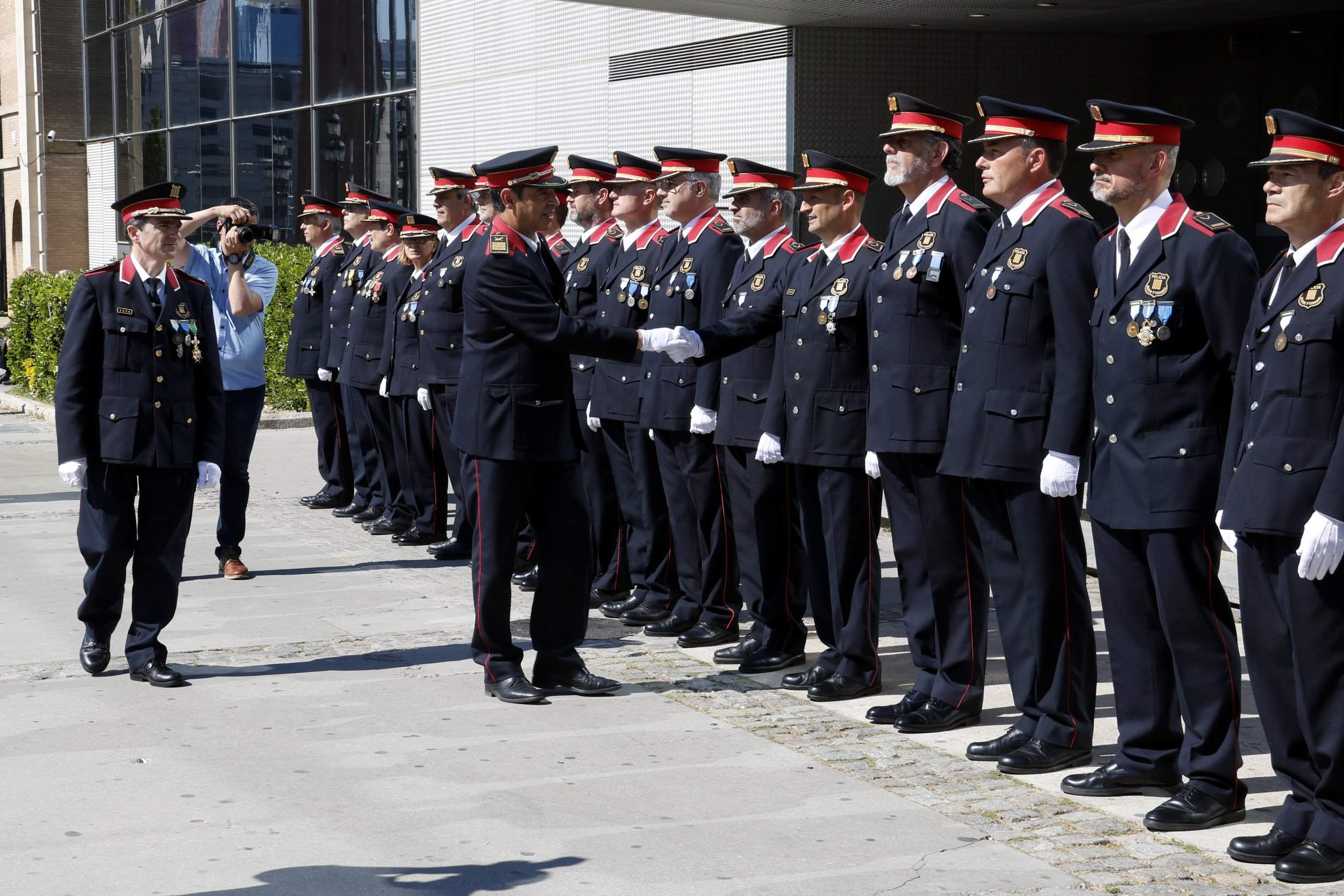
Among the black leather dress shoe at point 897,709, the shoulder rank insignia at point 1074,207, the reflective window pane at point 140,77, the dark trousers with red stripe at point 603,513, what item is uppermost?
the reflective window pane at point 140,77

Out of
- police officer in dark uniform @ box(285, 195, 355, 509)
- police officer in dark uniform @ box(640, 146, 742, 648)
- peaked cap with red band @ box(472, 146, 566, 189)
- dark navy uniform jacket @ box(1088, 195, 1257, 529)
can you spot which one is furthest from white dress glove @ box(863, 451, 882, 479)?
police officer in dark uniform @ box(285, 195, 355, 509)

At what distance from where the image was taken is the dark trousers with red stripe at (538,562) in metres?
6.67

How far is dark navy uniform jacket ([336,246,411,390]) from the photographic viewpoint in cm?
1080

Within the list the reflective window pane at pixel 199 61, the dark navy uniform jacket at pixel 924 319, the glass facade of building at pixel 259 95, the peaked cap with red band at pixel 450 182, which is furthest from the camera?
the reflective window pane at pixel 199 61

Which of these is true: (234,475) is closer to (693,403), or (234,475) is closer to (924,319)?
(693,403)

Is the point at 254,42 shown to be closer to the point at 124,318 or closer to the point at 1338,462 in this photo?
the point at 124,318

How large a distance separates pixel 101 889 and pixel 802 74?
9.10m

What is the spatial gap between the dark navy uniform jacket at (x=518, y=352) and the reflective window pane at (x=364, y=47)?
42.6 ft

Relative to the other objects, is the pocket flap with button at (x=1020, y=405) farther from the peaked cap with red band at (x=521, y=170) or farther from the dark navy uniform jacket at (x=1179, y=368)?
the peaked cap with red band at (x=521, y=170)

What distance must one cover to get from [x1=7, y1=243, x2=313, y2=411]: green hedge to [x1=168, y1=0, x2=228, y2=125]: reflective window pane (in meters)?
5.16

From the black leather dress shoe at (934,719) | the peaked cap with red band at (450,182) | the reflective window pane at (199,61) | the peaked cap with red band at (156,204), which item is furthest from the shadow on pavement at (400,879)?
the reflective window pane at (199,61)

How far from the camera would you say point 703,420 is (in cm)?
748

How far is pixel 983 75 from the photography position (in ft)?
42.8

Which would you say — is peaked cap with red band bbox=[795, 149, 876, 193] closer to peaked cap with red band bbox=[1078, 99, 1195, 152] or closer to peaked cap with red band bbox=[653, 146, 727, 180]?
peaked cap with red band bbox=[653, 146, 727, 180]
